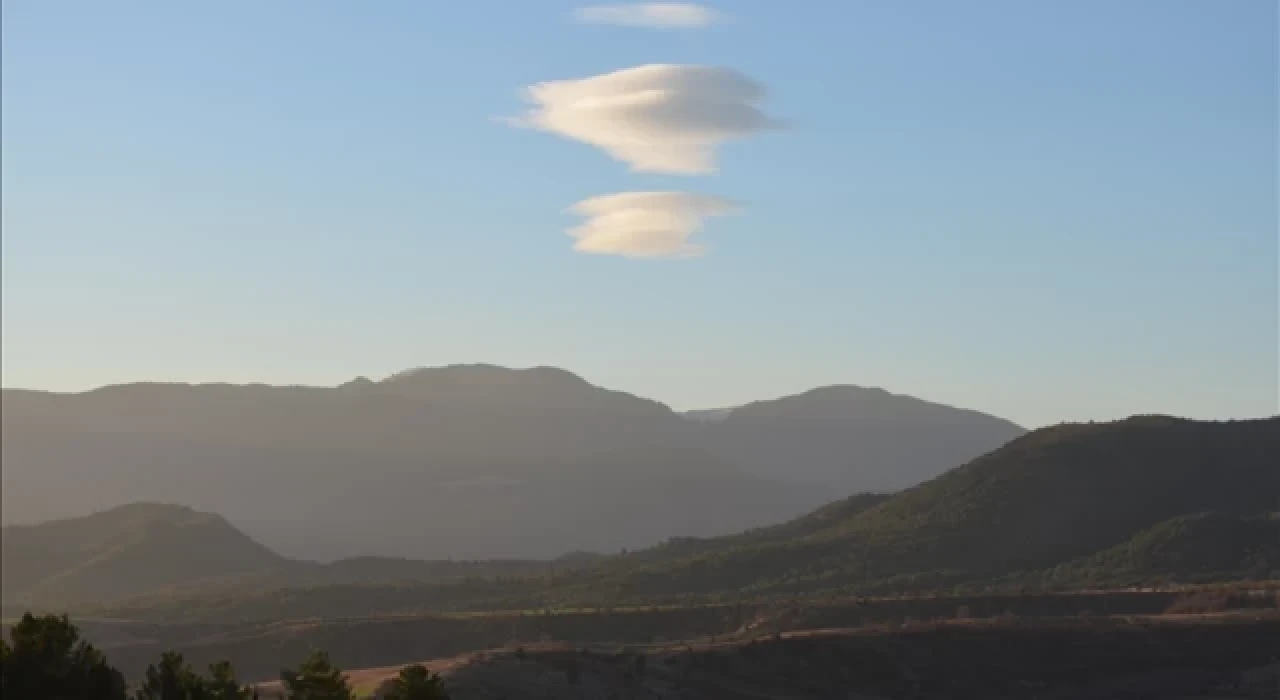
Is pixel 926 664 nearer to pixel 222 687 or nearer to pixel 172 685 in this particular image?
pixel 222 687

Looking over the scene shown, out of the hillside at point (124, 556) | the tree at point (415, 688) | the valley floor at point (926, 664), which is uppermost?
the hillside at point (124, 556)

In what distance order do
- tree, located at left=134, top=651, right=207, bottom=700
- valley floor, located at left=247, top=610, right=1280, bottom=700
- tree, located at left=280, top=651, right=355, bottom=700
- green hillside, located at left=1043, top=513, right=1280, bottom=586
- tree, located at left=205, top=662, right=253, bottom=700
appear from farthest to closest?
green hillside, located at left=1043, top=513, right=1280, bottom=586, valley floor, located at left=247, top=610, right=1280, bottom=700, tree, located at left=280, top=651, right=355, bottom=700, tree, located at left=205, top=662, right=253, bottom=700, tree, located at left=134, top=651, right=207, bottom=700

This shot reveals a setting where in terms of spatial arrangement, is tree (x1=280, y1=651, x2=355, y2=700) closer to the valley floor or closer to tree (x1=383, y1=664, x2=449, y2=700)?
tree (x1=383, y1=664, x2=449, y2=700)

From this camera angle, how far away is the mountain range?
340 ft

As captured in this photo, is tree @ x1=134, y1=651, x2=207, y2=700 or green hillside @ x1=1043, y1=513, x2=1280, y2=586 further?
green hillside @ x1=1043, y1=513, x2=1280, y2=586

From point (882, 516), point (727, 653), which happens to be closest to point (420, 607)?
point (882, 516)

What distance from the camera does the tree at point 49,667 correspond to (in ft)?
98.9

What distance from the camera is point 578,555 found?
157625 mm

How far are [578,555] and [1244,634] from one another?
92.6m

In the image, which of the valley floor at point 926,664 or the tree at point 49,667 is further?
the valley floor at point 926,664

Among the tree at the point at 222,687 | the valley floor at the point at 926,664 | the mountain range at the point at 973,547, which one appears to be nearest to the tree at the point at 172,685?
the tree at the point at 222,687

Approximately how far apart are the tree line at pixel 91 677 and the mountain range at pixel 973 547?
66.9 metres

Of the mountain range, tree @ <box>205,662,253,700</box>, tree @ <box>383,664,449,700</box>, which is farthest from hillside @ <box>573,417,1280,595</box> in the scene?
tree @ <box>205,662,253,700</box>

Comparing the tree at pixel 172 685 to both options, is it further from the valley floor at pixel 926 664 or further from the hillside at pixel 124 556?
the hillside at pixel 124 556
